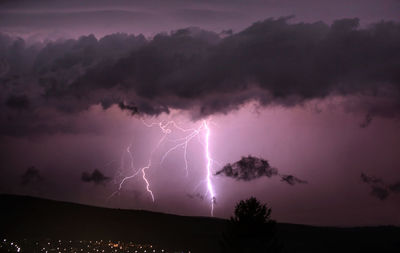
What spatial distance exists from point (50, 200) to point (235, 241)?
127215 millimetres

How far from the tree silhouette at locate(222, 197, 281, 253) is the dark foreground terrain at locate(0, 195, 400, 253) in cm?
8178

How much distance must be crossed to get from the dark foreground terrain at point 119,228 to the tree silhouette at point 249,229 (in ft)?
268

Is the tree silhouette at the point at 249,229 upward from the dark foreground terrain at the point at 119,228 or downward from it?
downward

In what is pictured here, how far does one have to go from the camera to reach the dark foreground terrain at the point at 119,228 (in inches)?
5748

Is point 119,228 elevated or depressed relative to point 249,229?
elevated

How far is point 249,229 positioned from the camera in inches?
2062

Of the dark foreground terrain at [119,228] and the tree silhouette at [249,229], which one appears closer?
the tree silhouette at [249,229]

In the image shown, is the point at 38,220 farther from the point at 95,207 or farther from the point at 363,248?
the point at 363,248

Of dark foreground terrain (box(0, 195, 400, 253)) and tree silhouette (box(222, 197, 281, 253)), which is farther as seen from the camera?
dark foreground terrain (box(0, 195, 400, 253))

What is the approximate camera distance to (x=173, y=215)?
18325 cm

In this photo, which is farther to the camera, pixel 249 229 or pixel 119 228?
pixel 119 228

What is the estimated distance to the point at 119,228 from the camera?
156 m

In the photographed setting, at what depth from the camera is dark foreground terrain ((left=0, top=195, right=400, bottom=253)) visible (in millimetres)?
146000

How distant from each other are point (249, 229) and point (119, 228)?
10737cm
